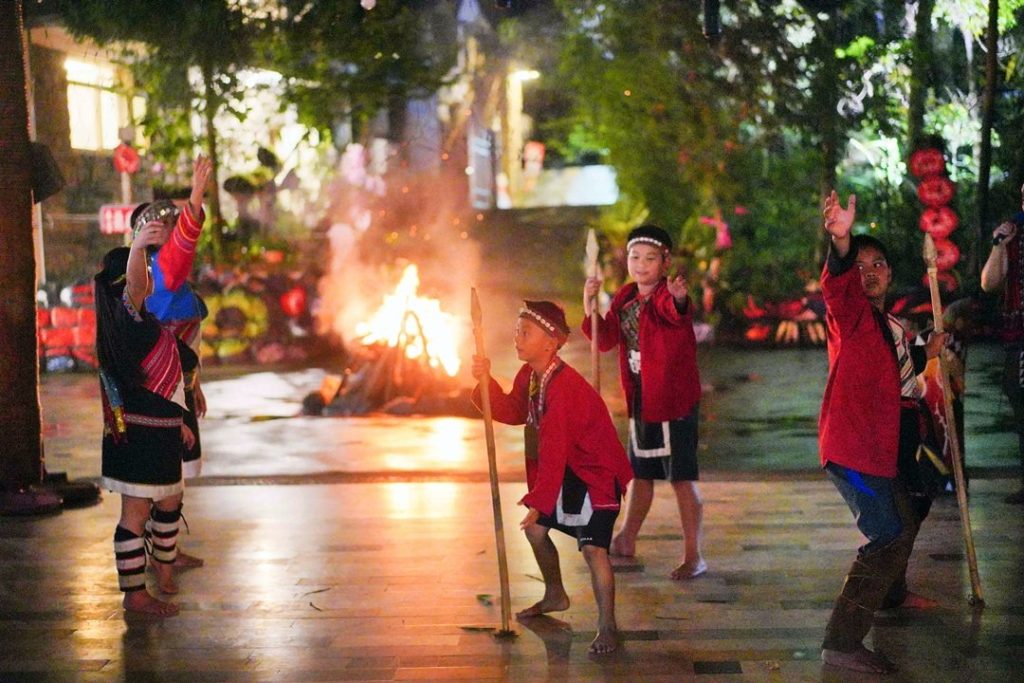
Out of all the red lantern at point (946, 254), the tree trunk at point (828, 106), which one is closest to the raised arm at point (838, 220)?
the red lantern at point (946, 254)

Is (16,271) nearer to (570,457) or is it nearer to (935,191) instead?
(570,457)

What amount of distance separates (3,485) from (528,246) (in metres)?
19.2

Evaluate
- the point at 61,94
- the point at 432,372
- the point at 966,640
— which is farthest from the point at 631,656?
the point at 61,94

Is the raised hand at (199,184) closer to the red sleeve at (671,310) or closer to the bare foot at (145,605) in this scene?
the bare foot at (145,605)

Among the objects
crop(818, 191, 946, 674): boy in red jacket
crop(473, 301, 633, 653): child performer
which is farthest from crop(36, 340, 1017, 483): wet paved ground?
crop(818, 191, 946, 674): boy in red jacket

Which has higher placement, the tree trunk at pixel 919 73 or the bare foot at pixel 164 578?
the tree trunk at pixel 919 73

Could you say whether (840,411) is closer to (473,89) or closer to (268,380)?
(268,380)

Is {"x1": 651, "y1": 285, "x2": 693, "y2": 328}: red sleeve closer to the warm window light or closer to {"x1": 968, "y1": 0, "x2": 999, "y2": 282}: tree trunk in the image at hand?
{"x1": 968, "y1": 0, "x2": 999, "y2": 282}: tree trunk

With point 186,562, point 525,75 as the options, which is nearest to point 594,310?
point 186,562

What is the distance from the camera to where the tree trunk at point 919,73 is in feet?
48.1

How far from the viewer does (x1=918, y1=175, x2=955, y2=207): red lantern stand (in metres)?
13.5

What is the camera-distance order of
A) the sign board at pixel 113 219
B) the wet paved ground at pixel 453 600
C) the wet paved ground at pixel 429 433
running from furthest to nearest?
the sign board at pixel 113 219 → the wet paved ground at pixel 429 433 → the wet paved ground at pixel 453 600

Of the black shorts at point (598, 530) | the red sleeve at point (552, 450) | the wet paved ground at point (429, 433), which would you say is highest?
the red sleeve at point (552, 450)

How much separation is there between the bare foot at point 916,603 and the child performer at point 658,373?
1070 millimetres
